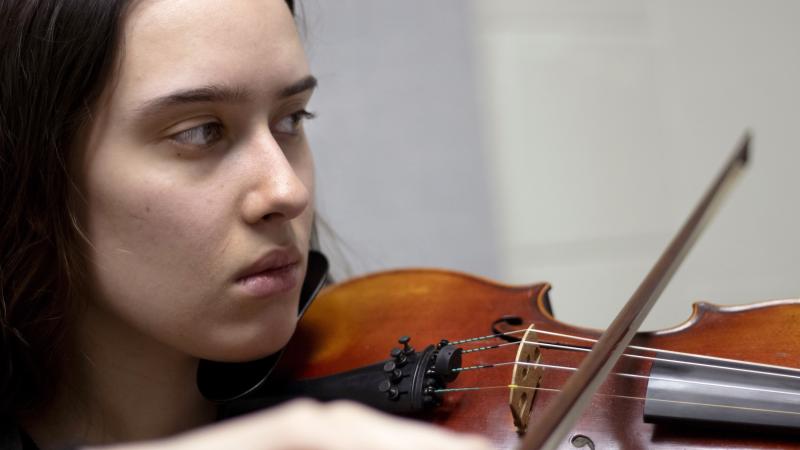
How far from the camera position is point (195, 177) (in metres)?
0.67

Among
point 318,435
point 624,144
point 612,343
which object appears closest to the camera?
point 318,435

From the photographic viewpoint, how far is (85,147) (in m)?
0.68

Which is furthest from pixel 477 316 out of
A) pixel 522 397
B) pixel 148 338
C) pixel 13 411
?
pixel 13 411

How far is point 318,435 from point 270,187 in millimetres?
346

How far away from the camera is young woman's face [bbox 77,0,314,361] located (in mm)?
660

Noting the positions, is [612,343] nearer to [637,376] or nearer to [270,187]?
[637,376]

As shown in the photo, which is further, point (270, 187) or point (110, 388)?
point (110, 388)

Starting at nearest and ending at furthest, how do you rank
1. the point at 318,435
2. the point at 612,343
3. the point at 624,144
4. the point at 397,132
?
1. the point at 318,435
2. the point at 612,343
3. the point at 397,132
4. the point at 624,144

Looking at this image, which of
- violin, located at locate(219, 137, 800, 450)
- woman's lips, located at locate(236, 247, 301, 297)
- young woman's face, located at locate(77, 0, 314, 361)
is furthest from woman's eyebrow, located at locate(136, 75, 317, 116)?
violin, located at locate(219, 137, 800, 450)

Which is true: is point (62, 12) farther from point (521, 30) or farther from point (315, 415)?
point (521, 30)

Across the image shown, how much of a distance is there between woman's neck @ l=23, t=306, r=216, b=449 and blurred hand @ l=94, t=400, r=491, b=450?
0.42 meters

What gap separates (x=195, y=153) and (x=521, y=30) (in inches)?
35.6

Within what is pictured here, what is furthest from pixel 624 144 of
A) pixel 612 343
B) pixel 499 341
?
pixel 612 343

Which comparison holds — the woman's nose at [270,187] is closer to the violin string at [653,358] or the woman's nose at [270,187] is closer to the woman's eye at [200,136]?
the woman's eye at [200,136]
